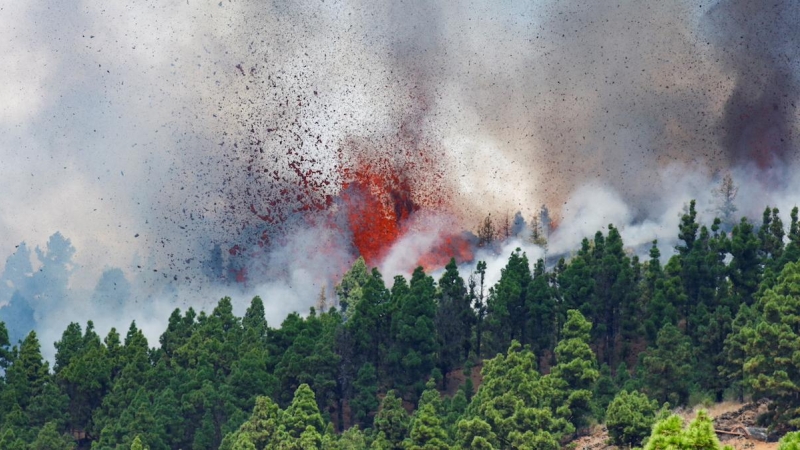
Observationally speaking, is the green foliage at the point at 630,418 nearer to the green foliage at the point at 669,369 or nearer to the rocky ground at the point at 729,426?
the rocky ground at the point at 729,426

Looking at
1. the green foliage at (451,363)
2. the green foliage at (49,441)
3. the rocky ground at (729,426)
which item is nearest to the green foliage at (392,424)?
the green foliage at (451,363)

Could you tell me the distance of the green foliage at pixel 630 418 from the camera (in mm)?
77812

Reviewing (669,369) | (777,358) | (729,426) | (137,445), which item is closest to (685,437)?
(777,358)

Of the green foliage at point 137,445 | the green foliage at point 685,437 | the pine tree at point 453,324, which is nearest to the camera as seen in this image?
the green foliage at point 685,437

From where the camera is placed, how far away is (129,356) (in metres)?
101

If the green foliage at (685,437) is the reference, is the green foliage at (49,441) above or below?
above

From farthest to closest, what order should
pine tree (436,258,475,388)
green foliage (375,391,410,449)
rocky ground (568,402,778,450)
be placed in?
1. pine tree (436,258,475,388)
2. green foliage (375,391,410,449)
3. rocky ground (568,402,778,450)

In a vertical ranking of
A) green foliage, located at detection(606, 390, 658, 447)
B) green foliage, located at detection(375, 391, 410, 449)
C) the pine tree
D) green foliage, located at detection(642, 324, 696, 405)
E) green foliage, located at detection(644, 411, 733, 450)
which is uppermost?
the pine tree

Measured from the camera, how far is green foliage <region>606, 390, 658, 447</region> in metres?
77.8

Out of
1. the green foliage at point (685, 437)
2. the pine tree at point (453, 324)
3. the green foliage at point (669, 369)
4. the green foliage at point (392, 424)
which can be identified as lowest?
the green foliage at point (685, 437)

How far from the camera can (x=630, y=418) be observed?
78000mm

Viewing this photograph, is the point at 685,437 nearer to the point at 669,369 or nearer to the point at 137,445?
the point at 669,369

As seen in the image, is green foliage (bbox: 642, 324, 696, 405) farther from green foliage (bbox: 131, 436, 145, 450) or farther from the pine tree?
green foliage (bbox: 131, 436, 145, 450)

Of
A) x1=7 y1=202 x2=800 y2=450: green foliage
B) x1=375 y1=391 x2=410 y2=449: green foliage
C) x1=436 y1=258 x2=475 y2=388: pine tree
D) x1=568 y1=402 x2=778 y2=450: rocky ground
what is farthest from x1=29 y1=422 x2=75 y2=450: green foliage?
x1=568 y1=402 x2=778 y2=450: rocky ground
